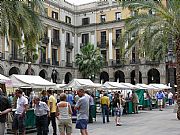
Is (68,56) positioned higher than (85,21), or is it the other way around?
(85,21)

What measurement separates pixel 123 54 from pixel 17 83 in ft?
20.5

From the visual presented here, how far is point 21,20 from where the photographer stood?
14555mm

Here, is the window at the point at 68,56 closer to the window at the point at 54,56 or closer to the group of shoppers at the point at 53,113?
the window at the point at 54,56

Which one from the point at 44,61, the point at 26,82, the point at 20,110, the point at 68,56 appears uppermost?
the point at 68,56

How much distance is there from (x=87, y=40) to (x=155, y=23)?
40679 mm

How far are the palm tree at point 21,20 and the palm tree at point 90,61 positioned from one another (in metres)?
35.0

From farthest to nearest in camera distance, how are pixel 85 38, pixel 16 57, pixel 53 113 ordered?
pixel 85 38
pixel 16 57
pixel 53 113

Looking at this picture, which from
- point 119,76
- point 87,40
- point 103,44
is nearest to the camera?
point 119,76

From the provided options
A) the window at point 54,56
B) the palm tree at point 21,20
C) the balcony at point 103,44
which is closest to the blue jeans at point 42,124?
the palm tree at point 21,20

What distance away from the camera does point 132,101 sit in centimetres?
2506

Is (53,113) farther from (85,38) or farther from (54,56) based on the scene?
(85,38)

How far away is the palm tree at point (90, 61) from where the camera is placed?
50.7 m

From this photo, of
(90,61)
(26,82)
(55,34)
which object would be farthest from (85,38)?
(26,82)

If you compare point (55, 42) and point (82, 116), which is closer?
point (82, 116)
